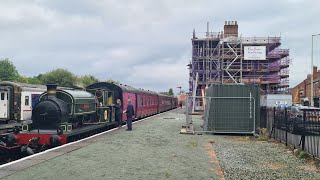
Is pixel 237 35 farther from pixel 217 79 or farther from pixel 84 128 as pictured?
pixel 84 128

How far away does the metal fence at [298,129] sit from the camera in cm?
1198

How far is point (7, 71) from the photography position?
96500 mm

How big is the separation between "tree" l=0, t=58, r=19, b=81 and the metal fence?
291ft

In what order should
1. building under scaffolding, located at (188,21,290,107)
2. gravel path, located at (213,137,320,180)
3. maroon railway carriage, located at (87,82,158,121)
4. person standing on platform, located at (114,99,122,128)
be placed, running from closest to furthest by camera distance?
gravel path, located at (213,137,320,180) → person standing on platform, located at (114,99,122,128) → maroon railway carriage, located at (87,82,158,121) → building under scaffolding, located at (188,21,290,107)

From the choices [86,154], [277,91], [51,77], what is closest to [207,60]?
[277,91]

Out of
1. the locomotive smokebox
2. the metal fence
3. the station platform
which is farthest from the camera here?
the locomotive smokebox

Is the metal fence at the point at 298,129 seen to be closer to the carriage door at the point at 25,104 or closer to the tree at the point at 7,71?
the carriage door at the point at 25,104

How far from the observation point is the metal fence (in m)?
12.0

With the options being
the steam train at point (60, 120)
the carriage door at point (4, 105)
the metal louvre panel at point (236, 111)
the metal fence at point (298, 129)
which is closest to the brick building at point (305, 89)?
the metal louvre panel at point (236, 111)

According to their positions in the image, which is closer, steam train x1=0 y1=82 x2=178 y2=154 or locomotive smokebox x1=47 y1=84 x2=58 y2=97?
steam train x1=0 y1=82 x2=178 y2=154

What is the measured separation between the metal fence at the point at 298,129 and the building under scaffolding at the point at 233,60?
46.7 m

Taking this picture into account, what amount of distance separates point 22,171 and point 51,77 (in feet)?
287

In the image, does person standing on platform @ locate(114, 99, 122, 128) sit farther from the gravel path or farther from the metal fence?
the gravel path

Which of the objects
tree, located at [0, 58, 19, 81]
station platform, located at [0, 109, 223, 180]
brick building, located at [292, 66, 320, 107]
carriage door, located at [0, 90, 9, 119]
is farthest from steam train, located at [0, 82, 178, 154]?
tree, located at [0, 58, 19, 81]
